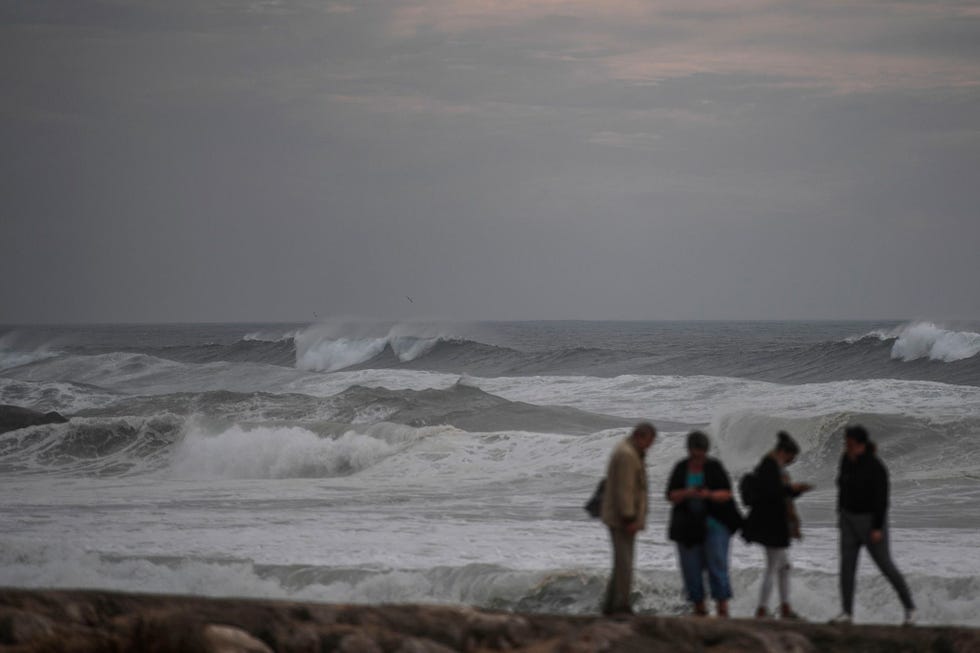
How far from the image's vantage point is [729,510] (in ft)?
26.0

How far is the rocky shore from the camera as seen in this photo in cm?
655

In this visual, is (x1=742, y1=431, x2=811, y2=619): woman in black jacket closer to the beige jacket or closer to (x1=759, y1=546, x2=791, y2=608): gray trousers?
(x1=759, y1=546, x2=791, y2=608): gray trousers

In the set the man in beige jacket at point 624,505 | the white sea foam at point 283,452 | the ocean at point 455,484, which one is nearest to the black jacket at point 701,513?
the man in beige jacket at point 624,505

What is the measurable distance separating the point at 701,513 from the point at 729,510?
0.19 meters

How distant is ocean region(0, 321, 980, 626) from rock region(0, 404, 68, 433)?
21.6 inches

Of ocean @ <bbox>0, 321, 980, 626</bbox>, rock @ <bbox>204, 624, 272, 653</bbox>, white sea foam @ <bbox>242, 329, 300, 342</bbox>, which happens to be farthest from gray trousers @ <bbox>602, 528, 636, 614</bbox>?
white sea foam @ <bbox>242, 329, 300, 342</bbox>

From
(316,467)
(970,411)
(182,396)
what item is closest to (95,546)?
(316,467)

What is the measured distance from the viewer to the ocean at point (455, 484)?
12.3 meters

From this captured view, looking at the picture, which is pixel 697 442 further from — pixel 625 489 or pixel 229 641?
pixel 229 641

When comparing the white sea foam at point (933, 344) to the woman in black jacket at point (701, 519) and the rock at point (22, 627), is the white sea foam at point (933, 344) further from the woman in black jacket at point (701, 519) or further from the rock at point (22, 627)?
the rock at point (22, 627)

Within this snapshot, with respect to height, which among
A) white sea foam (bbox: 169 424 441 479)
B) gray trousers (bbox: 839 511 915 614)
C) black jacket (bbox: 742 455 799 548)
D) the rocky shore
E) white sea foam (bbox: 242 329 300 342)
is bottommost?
white sea foam (bbox: 169 424 441 479)

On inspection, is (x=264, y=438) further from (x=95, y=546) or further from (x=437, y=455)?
(x=95, y=546)

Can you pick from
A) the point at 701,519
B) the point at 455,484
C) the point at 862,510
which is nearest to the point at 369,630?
the point at 701,519

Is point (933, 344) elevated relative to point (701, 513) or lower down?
elevated
